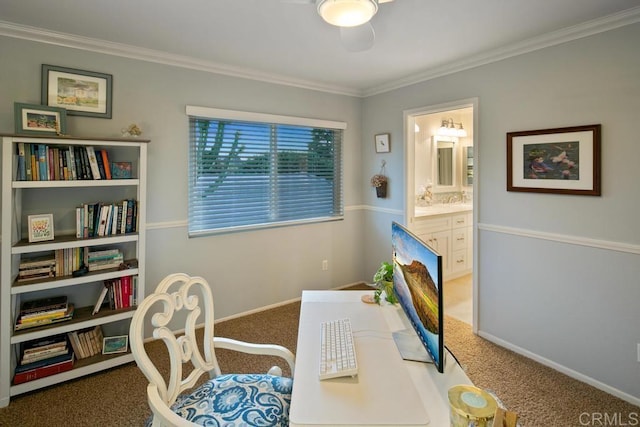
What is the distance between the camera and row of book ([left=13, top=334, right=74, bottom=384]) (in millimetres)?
2180

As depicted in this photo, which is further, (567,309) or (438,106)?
(438,106)

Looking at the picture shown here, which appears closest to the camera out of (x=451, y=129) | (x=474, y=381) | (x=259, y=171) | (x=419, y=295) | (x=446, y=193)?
(x=419, y=295)

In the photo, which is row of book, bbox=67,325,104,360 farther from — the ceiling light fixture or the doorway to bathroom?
the doorway to bathroom

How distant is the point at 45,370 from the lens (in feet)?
7.30

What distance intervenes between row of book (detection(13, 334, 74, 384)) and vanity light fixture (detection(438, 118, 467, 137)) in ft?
15.4

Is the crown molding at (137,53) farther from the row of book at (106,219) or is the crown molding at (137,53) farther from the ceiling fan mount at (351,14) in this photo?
the ceiling fan mount at (351,14)

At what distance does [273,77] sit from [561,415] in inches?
136

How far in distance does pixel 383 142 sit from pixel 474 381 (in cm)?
250

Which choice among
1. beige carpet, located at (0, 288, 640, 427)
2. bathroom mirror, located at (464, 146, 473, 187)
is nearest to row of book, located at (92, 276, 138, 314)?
beige carpet, located at (0, 288, 640, 427)

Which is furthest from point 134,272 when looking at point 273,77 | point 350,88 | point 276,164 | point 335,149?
point 350,88

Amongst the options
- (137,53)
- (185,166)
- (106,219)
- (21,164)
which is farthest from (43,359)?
(137,53)

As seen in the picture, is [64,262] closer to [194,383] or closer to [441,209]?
[194,383]

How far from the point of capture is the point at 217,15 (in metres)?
2.09

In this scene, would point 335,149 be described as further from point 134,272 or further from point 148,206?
point 134,272
